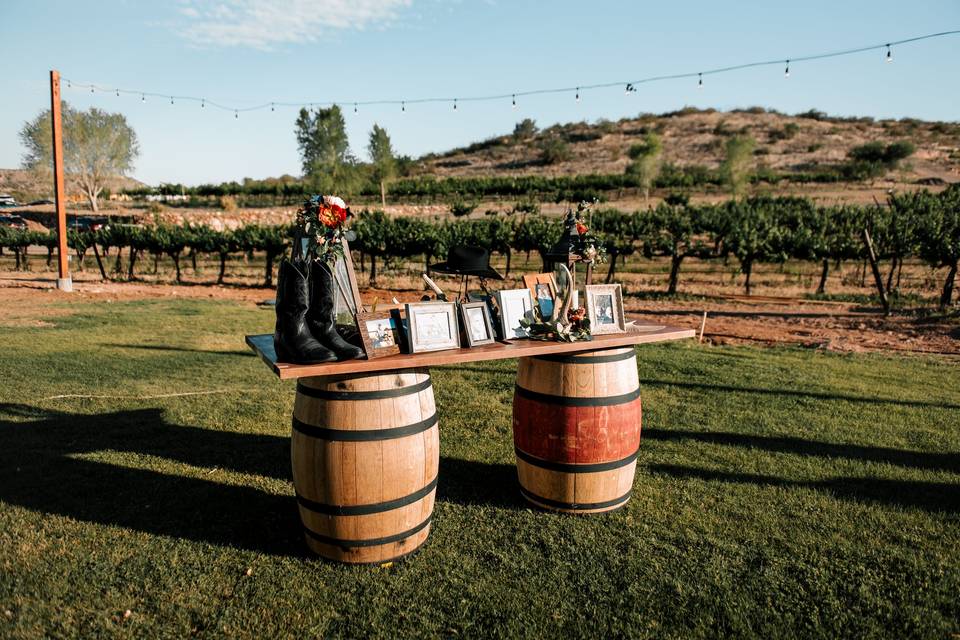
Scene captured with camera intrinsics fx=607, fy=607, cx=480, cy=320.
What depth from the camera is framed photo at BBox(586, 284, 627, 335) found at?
3.96 metres

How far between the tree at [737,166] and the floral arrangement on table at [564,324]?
1801 inches

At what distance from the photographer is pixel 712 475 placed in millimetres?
4594

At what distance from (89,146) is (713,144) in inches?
2447

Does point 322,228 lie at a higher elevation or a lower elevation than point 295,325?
higher

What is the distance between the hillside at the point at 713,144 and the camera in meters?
58.6

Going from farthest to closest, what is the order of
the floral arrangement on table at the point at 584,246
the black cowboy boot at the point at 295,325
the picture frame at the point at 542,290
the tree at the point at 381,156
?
the tree at the point at 381,156
the picture frame at the point at 542,290
the floral arrangement on table at the point at 584,246
the black cowboy boot at the point at 295,325

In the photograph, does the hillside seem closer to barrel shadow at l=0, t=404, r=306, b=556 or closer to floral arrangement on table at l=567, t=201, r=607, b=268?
floral arrangement on table at l=567, t=201, r=607, b=268

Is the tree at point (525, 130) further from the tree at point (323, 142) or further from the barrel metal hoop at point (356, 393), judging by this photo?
the barrel metal hoop at point (356, 393)

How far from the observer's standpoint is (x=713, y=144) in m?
67.4

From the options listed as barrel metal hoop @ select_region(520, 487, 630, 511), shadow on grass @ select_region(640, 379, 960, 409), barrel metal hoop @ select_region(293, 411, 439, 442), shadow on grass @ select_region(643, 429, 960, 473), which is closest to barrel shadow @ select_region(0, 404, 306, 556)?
barrel metal hoop @ select_region(293, 411, 439, 442)

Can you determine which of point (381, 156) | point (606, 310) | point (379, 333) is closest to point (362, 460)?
point (379, 333)

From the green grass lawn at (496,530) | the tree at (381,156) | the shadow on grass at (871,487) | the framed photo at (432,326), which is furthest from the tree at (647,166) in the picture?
the framed photo at (432,326)

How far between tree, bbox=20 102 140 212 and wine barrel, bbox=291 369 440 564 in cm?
5871

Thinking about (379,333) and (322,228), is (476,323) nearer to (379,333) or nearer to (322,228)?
(379,333)
